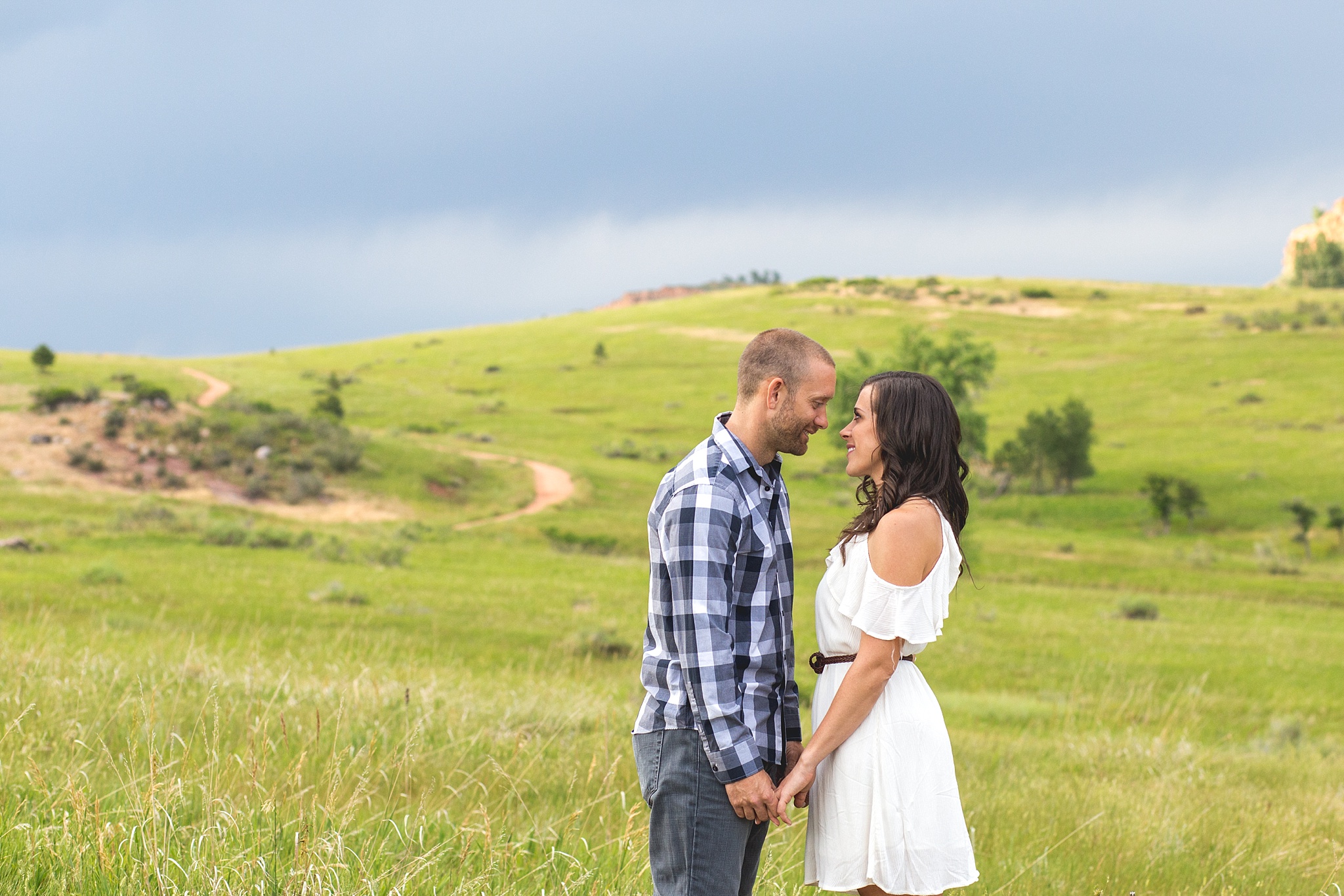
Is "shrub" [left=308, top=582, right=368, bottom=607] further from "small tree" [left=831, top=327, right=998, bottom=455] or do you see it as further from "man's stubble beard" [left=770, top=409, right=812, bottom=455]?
"small tree" [left=831, top=327, right=998, bottom=455]

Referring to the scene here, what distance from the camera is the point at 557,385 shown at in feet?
275

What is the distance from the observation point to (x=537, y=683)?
443 inches

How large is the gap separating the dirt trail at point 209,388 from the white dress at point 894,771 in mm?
61165

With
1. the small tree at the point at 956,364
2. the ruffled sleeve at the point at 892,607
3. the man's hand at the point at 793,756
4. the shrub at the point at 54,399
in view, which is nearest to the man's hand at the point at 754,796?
the man's hand at the point at 793,756

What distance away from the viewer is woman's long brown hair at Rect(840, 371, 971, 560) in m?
3.50

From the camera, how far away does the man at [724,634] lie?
125 inches

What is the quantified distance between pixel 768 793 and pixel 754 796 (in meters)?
0.05

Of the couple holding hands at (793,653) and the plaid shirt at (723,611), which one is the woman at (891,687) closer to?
the couple holding hands at (793,653)

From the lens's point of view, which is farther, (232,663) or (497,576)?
(497,576)

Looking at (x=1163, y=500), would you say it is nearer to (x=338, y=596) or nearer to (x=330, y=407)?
(x=338, y=596)

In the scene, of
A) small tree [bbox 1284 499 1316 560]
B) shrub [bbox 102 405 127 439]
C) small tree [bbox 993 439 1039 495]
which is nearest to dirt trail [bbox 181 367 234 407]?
shrub [bbox 102 405 127 439]

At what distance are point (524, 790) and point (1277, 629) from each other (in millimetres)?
21814

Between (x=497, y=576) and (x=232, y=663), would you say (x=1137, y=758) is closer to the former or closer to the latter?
(x=232, y=663)

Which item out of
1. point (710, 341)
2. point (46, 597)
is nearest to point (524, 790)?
point (46, 597)
